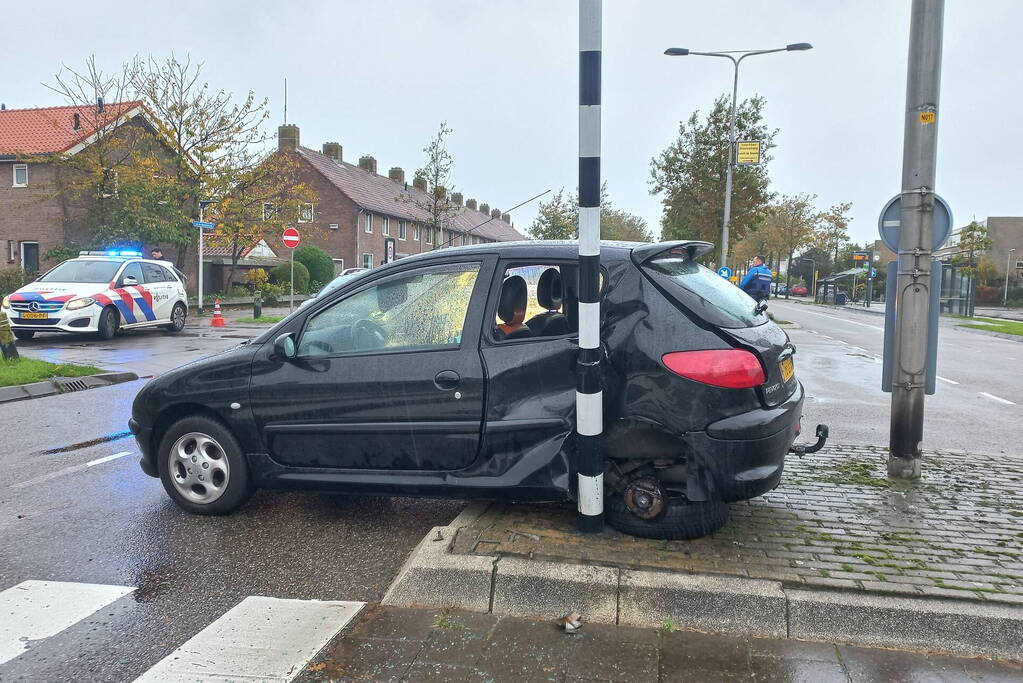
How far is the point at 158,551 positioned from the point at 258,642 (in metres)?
1.39

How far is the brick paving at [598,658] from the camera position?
2.96m

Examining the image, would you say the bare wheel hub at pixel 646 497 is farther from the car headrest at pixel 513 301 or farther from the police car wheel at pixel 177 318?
the police car wheel at pixel 177 318

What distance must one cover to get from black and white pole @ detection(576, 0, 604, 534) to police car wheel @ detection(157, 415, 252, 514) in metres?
2.08

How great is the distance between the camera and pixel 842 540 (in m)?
4.04

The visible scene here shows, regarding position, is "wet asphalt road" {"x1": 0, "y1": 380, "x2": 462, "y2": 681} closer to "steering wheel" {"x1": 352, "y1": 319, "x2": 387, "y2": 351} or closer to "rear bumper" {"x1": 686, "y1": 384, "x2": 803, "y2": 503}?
"steering wheel" {"x1": 352, "y1": 319, "x2": 387, "y2": 351}

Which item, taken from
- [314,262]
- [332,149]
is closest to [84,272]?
[314,262]

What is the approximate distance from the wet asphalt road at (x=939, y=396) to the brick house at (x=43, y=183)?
2655cm

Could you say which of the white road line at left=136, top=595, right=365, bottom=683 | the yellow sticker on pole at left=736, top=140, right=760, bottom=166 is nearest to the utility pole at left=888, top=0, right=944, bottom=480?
the white road line at left=136, top=595, right=365, bottom=683

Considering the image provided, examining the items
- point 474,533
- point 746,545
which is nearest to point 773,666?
point 746,545

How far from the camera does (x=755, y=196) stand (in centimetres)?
3600

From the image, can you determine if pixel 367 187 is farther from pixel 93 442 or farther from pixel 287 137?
pixel 93 442

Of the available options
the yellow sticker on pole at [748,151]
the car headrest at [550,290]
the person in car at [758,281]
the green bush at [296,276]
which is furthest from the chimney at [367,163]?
the car headrest at [550,290]

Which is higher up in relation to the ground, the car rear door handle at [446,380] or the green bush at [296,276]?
the green bush at [296,276]

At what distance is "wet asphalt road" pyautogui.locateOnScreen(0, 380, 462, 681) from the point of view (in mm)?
3268
